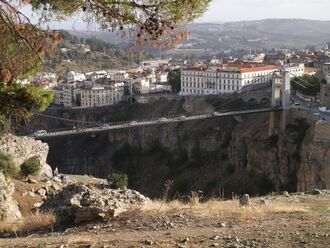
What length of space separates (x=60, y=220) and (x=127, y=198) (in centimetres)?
121

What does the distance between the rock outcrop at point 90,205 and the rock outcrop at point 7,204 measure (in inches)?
Result: 99.2

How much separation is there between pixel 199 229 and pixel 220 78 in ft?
143

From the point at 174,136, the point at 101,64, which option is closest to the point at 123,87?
the point at 174,136

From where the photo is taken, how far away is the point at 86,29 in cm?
551

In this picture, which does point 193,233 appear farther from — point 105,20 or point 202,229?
point 105,20

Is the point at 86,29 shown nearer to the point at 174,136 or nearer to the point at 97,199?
the point at 97,199

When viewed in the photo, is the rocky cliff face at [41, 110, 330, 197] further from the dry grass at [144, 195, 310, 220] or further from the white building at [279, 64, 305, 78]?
the dry grass at [144, 195, 310, 220]

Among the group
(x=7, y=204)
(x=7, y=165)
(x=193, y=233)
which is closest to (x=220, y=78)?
(x=7, y=165)

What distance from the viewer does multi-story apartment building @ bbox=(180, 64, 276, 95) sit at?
159 ft

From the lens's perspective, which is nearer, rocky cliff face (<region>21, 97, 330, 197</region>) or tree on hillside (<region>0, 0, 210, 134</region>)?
tree on hillside (<region>0, 0, 210, 134</region>)

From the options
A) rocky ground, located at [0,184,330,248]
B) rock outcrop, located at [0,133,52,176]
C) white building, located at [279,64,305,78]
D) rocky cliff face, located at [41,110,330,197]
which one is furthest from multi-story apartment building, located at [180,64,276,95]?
rocky ground, located at [0,184,330,248]

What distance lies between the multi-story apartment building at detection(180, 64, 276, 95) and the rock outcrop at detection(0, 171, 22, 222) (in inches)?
1422

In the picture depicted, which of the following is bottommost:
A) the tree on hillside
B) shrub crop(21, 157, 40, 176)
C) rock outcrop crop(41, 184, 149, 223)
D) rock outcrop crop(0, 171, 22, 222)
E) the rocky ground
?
shrub crop(21, 157, 40, 176)

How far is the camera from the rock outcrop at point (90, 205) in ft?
25.5
